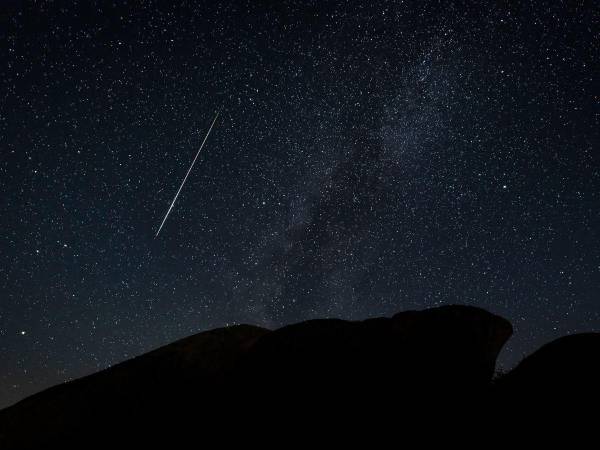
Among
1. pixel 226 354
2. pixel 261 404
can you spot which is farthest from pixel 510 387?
pixel 226 354

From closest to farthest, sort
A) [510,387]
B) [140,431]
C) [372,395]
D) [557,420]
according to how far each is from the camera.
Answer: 1. [557,420]
2. [510,387]
3. [372,395]
4. [140,431]

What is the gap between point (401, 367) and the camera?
8.80m

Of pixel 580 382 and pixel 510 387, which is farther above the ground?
pixel 580 382

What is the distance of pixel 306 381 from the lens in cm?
896

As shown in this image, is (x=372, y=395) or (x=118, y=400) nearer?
(x=372, y=395)

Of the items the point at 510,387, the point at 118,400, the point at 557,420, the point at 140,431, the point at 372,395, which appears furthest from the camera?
the point at 118,400

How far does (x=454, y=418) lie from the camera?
7613mm

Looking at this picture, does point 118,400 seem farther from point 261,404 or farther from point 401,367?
point 401,367

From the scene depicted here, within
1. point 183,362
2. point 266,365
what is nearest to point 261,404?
point 266,365

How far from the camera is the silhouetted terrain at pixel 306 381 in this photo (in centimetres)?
779

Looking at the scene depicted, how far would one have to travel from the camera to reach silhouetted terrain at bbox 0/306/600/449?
7.79 meters

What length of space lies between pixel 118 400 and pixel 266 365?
441 centimetres

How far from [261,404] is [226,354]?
252 cm

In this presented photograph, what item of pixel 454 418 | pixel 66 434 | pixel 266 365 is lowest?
pixel 454 418
